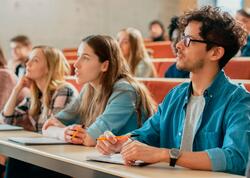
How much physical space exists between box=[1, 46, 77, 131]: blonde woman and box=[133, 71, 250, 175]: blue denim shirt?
982 mm

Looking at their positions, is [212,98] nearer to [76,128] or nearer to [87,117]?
[76,128]

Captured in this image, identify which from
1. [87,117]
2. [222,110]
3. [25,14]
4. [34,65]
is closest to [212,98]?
[222,110]

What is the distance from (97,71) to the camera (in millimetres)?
2531

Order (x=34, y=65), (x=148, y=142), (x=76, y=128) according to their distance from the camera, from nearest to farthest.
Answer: (x=148, y=142)
(x=76, y=128)
(x=34, y=65)

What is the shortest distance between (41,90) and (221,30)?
1.44 meters

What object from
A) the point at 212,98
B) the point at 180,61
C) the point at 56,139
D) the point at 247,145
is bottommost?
the point at 56,139

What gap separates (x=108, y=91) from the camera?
8.23 feet

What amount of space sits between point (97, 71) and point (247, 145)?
98cm

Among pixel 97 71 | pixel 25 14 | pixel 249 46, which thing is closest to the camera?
pixel 97 71

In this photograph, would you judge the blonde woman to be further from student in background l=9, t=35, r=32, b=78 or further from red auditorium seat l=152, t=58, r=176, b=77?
student in background l=9, t=35, r=32, b=78

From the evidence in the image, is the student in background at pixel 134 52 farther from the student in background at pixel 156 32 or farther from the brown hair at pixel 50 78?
the student in background at pixel 156 32

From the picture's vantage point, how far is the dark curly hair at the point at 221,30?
1927 mm

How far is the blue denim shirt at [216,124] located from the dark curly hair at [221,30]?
10cm

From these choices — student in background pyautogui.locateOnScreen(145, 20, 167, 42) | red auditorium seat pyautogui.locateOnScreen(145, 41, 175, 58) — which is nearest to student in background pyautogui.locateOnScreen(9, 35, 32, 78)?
red auditorium seat pyautogui.locateOnScreen(145, 41, 175, 58)
